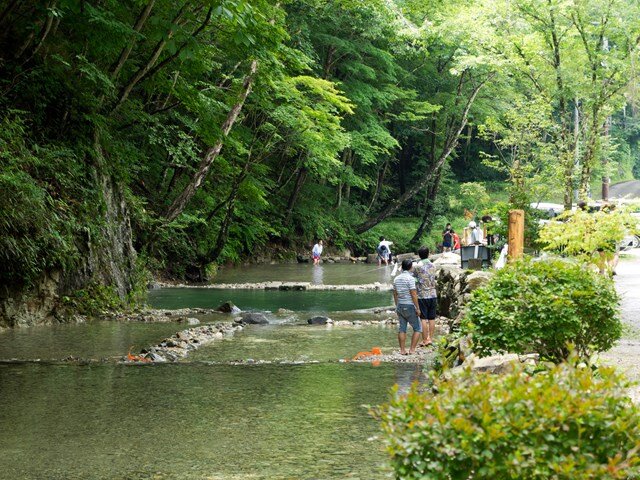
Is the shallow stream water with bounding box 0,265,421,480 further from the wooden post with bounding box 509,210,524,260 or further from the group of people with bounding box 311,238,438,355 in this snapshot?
the wooden post with bounding box 509,210,524,260

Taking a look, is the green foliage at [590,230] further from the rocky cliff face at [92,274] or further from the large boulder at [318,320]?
the rocky cliff face at [92,274]

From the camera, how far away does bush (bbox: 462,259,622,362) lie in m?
8.76

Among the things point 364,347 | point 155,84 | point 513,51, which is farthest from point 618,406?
point 513,51

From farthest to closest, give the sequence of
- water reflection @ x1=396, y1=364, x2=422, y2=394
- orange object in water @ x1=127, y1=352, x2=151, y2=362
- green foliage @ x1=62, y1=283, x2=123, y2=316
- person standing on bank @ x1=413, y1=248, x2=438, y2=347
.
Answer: green foliage @ x1=62, y1=283, x2=123, y2=316, person standing on bank @ x1=413, y1=248, x2=438, y2=347, orange object in water @ x1=127, y1=352, x2=151, y2=362, water reflection @ x1=396, y1=364, x2=422, y2=394

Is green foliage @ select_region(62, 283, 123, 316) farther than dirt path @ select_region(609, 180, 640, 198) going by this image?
No

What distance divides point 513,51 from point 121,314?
529 inches

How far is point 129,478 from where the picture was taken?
273 inches

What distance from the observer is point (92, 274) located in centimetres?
1928

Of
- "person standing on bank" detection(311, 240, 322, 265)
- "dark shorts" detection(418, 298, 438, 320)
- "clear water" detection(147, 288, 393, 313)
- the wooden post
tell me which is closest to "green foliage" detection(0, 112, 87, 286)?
"clear water" detection(147, 288, 393, 313)

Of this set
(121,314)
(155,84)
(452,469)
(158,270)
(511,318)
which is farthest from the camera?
(158,270)

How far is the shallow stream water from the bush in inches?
60.0

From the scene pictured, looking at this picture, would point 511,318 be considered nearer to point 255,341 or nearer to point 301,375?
point 301,375

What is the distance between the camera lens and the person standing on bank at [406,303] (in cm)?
1487

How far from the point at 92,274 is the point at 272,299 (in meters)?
7.78
